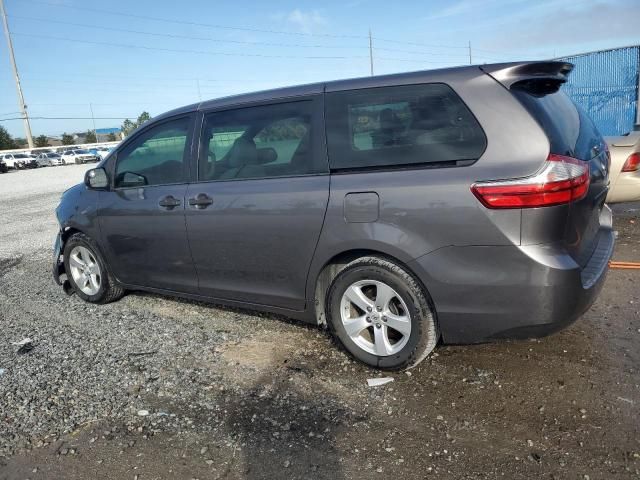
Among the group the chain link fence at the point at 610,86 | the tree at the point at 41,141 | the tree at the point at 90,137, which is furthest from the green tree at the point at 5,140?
the chain link fence at the point at 610,86

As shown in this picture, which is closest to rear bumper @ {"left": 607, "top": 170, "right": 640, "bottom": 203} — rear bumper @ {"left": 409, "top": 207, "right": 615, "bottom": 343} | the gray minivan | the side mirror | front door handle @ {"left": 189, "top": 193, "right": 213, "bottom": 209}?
the gray minivan

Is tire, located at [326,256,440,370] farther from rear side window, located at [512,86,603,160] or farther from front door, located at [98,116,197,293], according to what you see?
front door, located at [98,116,197,293]

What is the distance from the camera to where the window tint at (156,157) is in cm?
416

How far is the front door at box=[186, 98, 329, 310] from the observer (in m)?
3.44

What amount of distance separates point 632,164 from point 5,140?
87.4m

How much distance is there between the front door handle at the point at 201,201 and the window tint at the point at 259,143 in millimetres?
155

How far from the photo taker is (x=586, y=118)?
351 centimetres

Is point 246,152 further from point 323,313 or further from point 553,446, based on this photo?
point 553,446

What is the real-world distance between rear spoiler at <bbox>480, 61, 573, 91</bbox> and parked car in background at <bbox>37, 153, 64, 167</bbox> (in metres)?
51.5

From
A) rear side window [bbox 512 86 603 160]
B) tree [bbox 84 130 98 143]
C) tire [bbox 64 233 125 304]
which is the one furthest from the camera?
tree [bbox 84 130 98 143]

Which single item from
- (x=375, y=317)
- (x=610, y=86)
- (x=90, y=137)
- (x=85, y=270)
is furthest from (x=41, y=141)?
(x=375, y=317)

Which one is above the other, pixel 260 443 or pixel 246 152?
pixel 246 152

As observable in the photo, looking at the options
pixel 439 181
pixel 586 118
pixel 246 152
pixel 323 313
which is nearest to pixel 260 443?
pixel 323 313

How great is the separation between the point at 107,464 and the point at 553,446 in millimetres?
2209
